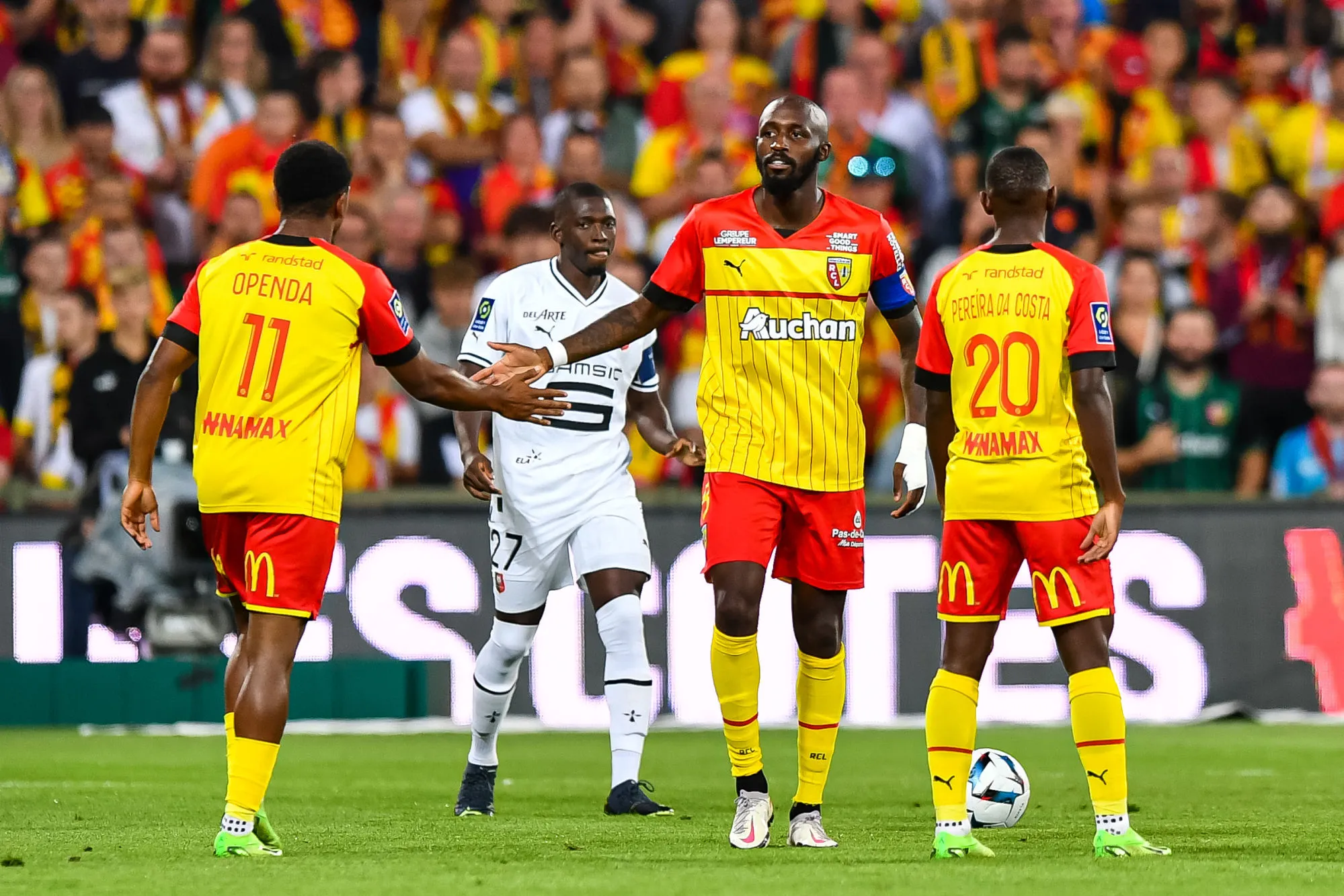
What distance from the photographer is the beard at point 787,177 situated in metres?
7.30

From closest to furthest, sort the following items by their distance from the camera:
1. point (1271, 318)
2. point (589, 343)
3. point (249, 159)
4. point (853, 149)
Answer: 1. point (589, 343)
2. point (1271, 318)
3. point (853, 149)
4. point (249, 159)

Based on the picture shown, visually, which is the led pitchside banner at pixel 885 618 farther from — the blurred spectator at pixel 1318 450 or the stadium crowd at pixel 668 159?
the stadium crowd at pixel 668 159

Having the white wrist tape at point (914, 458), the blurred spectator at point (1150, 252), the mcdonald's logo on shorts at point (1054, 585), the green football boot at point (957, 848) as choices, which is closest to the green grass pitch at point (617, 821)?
the green football boot at point (957, 848)

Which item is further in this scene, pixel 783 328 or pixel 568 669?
pixel 568 669

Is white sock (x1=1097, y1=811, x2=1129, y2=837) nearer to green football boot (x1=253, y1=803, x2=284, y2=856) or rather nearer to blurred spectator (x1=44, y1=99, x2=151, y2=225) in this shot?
green football boot (x1=253, y1=803, x2=284, y2=856)

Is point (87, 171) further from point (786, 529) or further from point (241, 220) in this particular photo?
point (786, 529)

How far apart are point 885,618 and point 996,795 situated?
218 inches

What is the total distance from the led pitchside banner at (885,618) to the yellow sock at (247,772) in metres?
6.75

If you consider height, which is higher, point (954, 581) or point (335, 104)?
point (335, 104)

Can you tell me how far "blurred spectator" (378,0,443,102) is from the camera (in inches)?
679

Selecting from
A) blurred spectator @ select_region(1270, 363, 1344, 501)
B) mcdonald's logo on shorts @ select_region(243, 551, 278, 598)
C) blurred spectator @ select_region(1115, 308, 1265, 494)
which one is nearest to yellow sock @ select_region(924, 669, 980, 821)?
mcdonald's logo on shorts @ select_region(243, 551, 278, 598)

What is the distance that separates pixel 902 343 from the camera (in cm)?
771

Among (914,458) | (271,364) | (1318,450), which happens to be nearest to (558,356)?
(271,364)

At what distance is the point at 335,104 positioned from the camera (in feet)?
53.6
